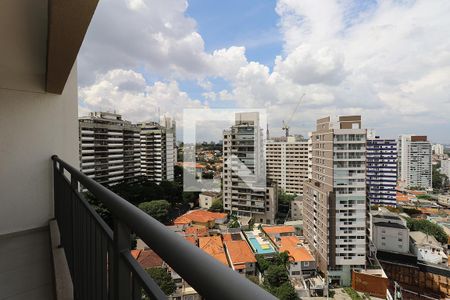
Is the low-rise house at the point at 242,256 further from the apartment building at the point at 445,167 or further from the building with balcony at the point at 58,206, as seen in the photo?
the apartment building at the point at 445,167

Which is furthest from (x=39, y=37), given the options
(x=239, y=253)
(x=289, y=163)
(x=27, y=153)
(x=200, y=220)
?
(x=289, y=163)

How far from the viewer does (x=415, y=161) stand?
36.2 metres

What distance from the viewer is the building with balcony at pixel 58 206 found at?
36 centimetres

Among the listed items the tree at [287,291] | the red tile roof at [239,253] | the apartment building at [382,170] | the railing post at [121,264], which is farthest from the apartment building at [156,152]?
the railing post at [121,264]

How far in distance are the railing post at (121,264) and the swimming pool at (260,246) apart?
13.0 meters

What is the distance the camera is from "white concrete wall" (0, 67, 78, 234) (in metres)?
2.16

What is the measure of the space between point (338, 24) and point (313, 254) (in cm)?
1274

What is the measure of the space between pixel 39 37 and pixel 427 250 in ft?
68.6

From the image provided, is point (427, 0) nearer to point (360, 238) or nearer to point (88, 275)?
point (360, 238)

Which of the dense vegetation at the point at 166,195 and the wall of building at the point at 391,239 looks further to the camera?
the dense vegetation at the point at 166,195

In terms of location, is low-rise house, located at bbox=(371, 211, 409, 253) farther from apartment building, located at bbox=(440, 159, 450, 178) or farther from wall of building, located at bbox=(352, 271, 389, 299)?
apartment building, located at bbox=(440, 159, 450, 178)

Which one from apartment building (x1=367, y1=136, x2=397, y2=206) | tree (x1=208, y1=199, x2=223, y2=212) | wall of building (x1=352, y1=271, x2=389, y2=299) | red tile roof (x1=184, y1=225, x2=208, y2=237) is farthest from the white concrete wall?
apartment building (x1=367, y1=136, x2=397, y2=206)

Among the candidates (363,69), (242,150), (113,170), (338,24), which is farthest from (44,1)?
(363,69)

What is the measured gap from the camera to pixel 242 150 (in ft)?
63.5
